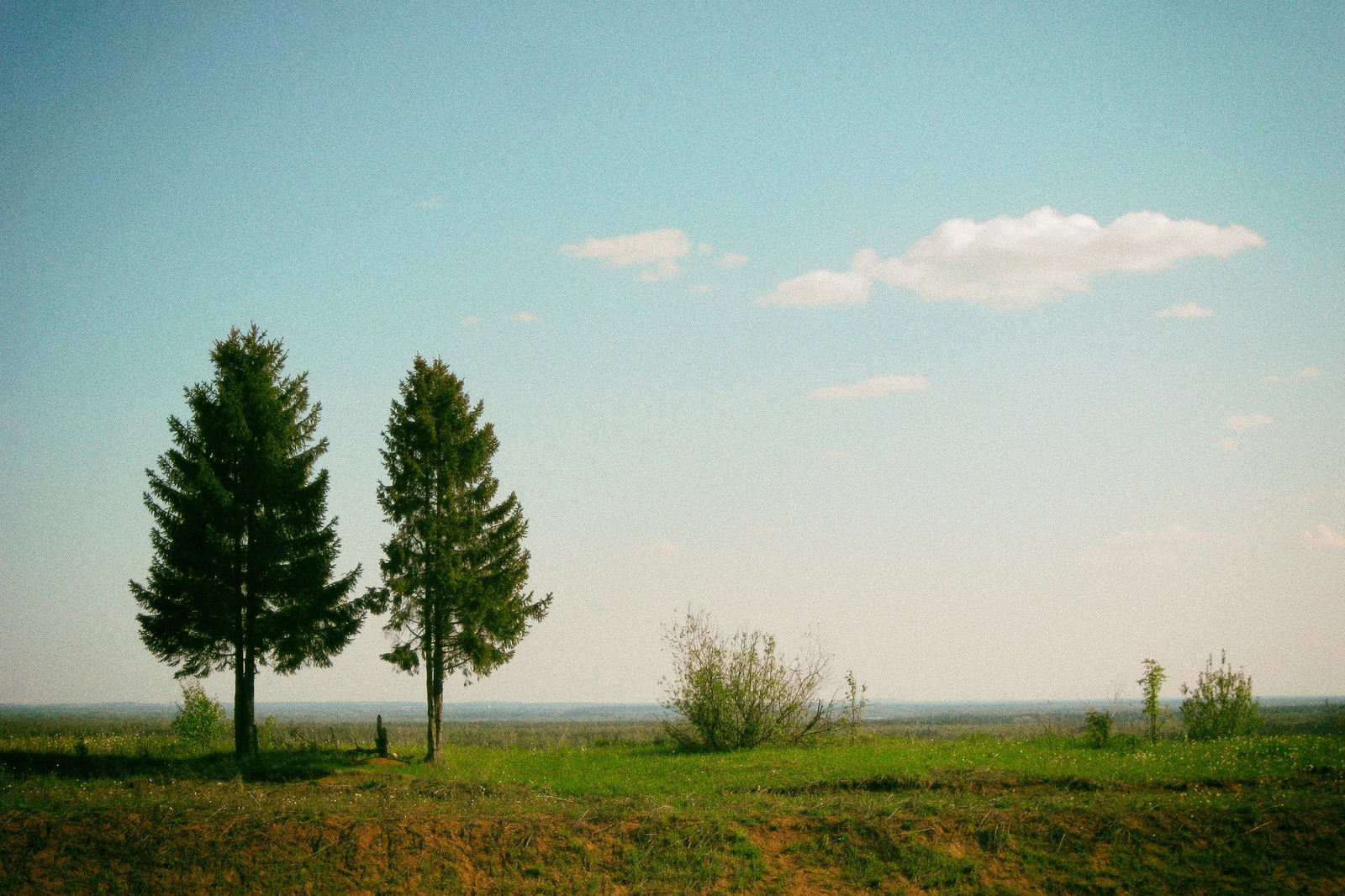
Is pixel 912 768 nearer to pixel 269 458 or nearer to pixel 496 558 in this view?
pixel 496 558

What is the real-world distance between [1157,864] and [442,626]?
18.8 meters

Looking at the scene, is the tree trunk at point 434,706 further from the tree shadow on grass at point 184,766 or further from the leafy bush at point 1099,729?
the leafy bush at point 1099,729

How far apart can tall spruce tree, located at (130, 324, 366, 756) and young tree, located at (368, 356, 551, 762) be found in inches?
100

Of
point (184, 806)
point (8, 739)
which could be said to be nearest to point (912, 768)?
point (184, 806)

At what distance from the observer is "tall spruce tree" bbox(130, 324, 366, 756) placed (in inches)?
992

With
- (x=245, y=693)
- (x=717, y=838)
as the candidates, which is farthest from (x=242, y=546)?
(x=717, y=838)

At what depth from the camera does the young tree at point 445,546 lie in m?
25.0

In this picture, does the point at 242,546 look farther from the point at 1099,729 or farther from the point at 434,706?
the point at 1099,729

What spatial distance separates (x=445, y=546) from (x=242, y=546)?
6.36 m

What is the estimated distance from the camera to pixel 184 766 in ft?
73.3

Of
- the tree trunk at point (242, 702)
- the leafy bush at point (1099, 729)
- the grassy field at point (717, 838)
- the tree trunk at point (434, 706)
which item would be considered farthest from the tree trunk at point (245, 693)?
the leafy bush at point (1099, 729)

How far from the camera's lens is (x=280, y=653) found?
25969mm

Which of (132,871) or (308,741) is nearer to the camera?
(132,871)

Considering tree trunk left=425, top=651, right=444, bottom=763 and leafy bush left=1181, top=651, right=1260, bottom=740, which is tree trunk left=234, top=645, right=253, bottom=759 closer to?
tree trunk left=425, top=651, right=444, bottom=763
